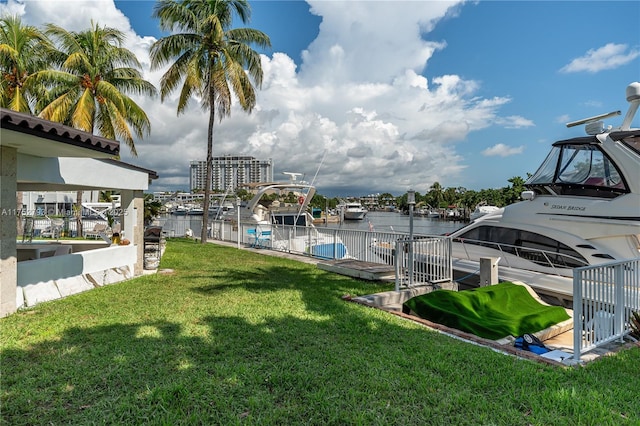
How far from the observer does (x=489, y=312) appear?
18.8ft

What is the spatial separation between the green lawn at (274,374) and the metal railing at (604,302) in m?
0.34

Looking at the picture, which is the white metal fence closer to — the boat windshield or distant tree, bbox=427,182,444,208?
the boat windshield

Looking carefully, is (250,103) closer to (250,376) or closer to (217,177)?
(250,376)

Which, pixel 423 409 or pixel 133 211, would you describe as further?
pixel 133 211

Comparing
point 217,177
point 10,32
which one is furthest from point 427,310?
point 217,177

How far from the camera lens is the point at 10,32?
47.0 ft

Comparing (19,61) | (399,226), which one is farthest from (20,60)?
(399,226)

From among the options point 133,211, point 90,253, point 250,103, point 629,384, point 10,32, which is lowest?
point 629,384

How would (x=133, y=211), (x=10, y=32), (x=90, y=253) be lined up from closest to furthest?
1. (x=90, y=253)
2. (x=133, y=211)
3. (x=10, y=32)

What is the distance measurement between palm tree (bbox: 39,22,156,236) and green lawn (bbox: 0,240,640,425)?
495 inches

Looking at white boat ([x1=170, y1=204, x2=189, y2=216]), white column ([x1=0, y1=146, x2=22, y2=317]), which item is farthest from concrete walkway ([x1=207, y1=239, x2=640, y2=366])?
white boat ([x1=170, y1=204, x2=189, y2=216])

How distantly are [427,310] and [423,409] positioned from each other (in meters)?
3.06

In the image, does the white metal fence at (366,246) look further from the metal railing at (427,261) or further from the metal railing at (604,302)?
the metal railing at (604,302)

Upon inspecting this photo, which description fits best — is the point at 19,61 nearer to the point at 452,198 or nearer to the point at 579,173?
the point at 579,173
